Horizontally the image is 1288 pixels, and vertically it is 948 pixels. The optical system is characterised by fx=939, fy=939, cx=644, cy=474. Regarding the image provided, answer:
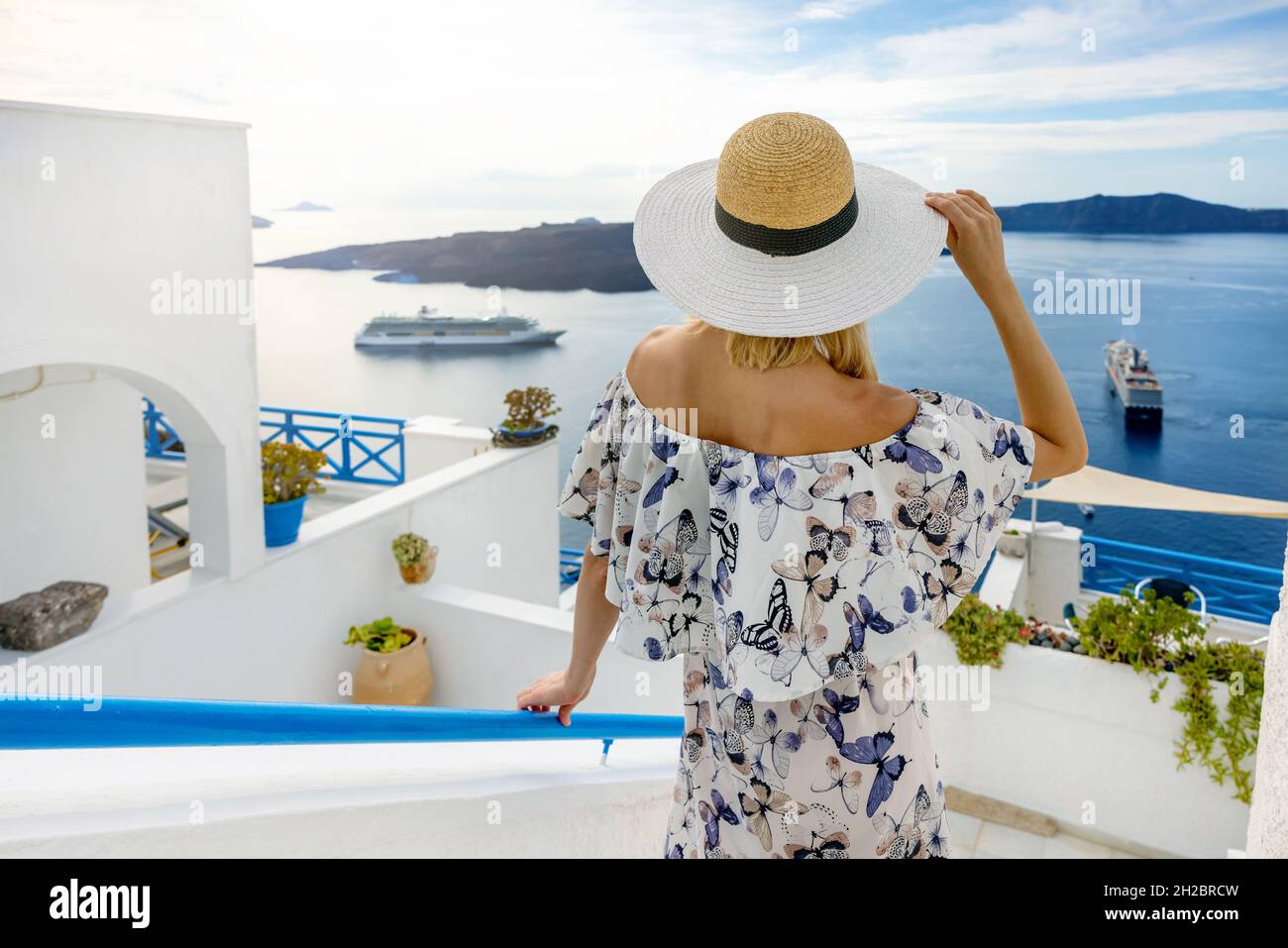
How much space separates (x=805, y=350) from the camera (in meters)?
0.84

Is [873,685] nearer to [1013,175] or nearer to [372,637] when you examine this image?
[372,637]

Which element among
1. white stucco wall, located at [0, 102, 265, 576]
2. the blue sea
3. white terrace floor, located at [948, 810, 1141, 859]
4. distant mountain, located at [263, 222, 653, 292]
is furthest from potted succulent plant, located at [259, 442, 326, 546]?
the blue sea

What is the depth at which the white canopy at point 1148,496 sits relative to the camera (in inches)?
287

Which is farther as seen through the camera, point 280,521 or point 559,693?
point 280,521

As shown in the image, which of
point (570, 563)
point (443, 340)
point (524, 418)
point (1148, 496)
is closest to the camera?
point (524, 418)

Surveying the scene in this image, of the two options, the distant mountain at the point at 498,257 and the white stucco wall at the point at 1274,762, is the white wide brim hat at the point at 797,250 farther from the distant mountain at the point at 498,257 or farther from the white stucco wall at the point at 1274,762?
the distant mountain at the point at 498,257

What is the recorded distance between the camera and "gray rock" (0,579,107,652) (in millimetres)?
3811

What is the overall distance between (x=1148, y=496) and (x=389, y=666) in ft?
19.5

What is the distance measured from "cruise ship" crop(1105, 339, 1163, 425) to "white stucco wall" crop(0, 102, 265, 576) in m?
29.6

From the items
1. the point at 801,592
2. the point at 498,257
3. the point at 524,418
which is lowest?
the point at 524,418

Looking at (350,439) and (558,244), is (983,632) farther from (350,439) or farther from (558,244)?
(558,244)

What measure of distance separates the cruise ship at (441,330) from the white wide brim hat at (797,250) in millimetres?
28212

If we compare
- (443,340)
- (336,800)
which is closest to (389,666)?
(336,800)
